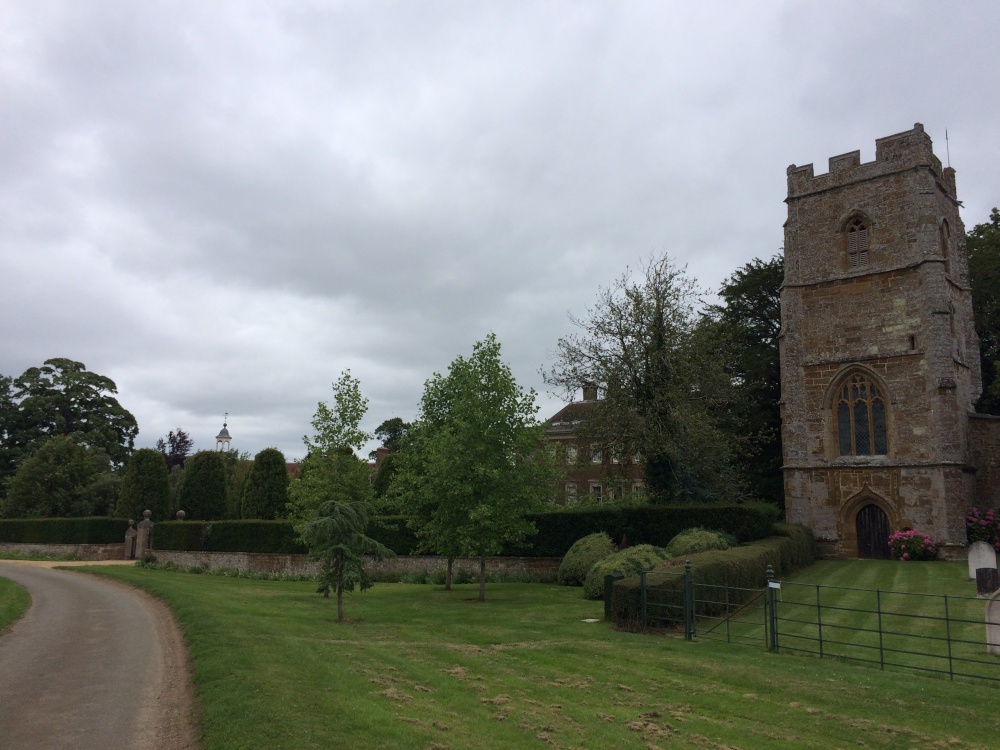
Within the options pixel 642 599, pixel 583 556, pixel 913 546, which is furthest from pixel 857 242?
pixel 642 599

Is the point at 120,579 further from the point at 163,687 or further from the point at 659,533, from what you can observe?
the point at 659,533

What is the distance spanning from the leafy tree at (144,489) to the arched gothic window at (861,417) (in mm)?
37666

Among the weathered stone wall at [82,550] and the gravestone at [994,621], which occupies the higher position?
the gravestone at [994,621]

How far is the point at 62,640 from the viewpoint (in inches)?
513

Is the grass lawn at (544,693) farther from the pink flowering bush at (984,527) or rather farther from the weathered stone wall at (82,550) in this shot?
the weathered stone wall at (82,550)

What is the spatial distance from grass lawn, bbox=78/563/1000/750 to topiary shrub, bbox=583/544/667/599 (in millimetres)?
3780

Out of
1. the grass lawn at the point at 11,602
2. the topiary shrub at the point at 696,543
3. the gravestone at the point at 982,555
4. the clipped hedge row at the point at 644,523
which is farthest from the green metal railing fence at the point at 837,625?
the grass lawn at the point at 11,602

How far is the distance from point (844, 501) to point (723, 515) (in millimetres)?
8277

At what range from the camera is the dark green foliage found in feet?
135

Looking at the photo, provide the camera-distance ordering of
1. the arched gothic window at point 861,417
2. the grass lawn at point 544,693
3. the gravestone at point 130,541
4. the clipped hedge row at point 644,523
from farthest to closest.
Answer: the gravestone at point 130,541
the arched gothic window at point 861,417
the clipped hedge row at point 644,523
the grass lawn at point 544,693

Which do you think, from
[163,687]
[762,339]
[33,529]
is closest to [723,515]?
[762,339]

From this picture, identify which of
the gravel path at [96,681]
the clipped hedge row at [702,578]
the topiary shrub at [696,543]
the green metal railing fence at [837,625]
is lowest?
the gravel path at [96,681]

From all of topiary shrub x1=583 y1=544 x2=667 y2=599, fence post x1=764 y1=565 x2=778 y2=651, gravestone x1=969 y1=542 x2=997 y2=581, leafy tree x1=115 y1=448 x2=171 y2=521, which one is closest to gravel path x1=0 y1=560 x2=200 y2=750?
fence post x1=764 y1=565 x2=778 y2=651

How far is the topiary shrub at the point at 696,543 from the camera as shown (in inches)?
855
